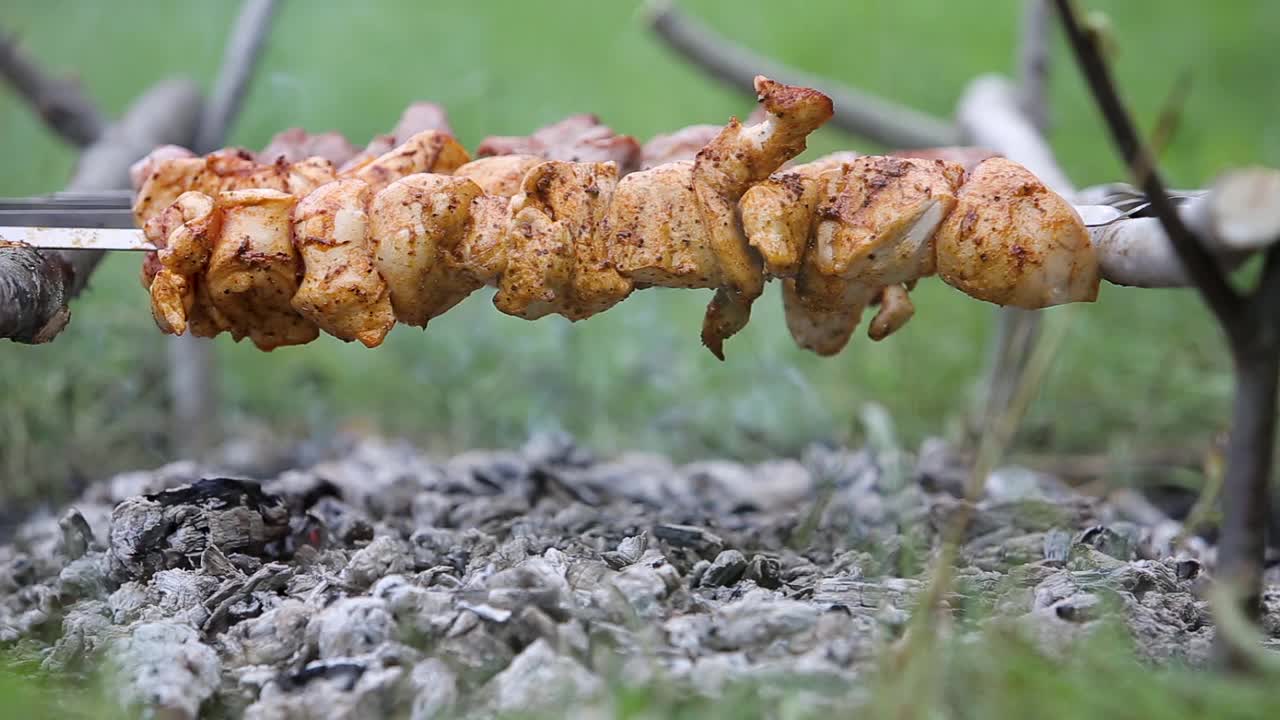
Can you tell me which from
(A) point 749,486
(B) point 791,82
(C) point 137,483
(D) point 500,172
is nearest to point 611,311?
(B) point 791,82

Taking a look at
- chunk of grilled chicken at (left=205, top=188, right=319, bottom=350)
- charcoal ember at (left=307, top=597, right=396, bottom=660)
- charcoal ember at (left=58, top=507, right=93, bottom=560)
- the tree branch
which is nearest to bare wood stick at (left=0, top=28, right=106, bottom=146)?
the tree branch

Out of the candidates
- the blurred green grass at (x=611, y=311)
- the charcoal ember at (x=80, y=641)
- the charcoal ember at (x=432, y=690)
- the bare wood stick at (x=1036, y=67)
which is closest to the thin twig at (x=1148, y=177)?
the charcoal ember at (x=432, y=690)

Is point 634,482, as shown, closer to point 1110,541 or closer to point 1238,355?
point 1110,541

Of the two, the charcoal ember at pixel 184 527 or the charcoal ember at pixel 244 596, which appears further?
the charcoal ember at pixel 184 527

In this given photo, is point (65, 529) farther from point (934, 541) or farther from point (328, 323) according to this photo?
point (934, 541)

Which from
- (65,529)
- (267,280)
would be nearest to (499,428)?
(65,529)

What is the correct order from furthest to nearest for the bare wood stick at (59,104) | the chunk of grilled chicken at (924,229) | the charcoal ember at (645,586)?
the bare wood stick at (59,104) → the chunk of grilled chicken at (924,229) → the charcoal ember at (645,586)

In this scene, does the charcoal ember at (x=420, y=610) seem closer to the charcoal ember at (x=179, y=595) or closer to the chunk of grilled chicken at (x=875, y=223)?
the charcoal ember at (x=179, y=595)

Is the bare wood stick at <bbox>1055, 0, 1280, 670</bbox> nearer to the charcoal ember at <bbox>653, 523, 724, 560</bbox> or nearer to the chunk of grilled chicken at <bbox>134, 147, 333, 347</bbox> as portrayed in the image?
the charcoal ember at <bbox>653, 523, 724, 560</bbox>
